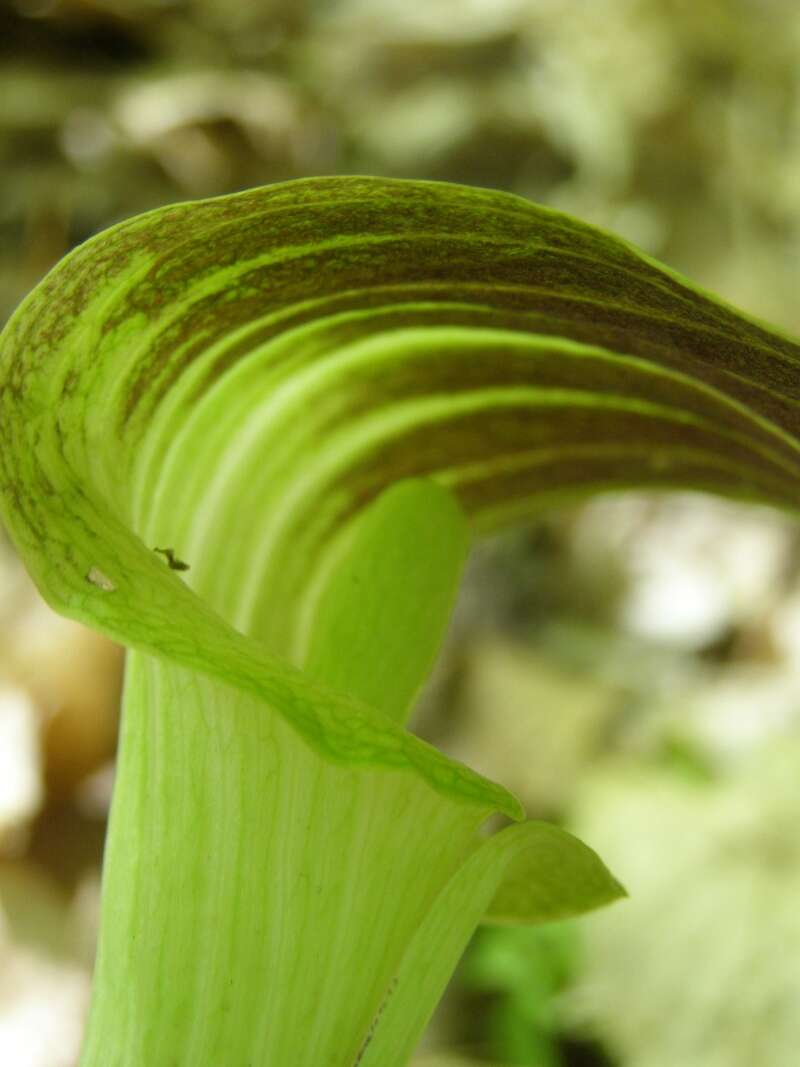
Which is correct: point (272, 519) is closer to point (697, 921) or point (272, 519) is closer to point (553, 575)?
point (697, 921)

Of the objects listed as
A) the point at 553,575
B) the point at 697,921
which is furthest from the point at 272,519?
the point at 553,575

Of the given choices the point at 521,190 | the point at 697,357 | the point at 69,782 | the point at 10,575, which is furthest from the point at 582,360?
the point at 521,190

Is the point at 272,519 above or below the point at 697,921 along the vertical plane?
below

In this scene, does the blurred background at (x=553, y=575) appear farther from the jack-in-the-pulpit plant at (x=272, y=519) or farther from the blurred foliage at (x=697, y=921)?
the jack-in-the-pulpit plant at (x=272, y=519)

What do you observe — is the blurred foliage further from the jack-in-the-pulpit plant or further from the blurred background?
the jack-in-the-pulpit plant

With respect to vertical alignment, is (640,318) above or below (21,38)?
below

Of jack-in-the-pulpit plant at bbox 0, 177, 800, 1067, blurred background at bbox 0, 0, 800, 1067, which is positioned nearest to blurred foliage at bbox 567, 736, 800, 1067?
blurred background at bbox 0, 0, 800, 1067

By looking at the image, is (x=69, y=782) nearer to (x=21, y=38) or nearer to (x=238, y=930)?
(x=238, y=930)
